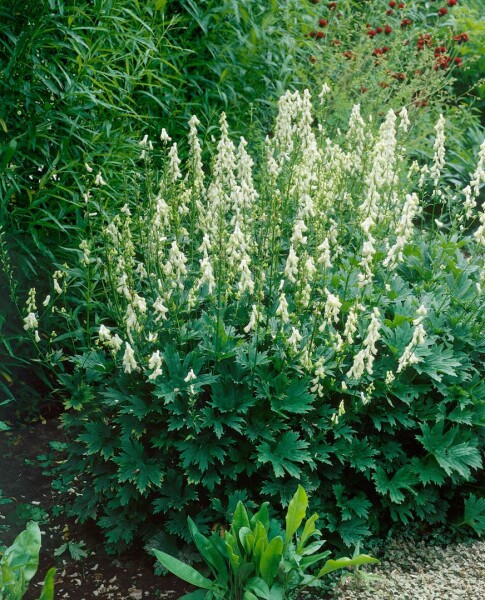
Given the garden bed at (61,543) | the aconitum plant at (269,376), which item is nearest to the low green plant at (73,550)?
the garden bed at (61,543)

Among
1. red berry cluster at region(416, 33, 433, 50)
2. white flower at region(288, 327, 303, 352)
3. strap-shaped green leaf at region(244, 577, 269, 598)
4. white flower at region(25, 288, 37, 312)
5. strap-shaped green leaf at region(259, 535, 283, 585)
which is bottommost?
strap-shaped green leaf at region(244, 577, 269, 598)

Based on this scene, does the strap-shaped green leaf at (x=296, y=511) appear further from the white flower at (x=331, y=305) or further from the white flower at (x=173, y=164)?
the white flower at (x=173, y=164)

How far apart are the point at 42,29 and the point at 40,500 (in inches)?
91.0

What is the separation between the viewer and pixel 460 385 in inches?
145

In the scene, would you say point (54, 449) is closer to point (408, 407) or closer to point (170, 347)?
point (170, 347)

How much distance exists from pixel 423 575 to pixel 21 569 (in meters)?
1.75

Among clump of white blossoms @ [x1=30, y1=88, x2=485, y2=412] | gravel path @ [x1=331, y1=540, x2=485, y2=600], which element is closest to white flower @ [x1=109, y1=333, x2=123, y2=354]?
clump of white blossoms @ [x1=30, y1=88, x2=485, y2=412]

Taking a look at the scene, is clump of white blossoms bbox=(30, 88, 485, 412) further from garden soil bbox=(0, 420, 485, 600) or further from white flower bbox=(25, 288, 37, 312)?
garden soil bbox=(0, 420, 485, 600)

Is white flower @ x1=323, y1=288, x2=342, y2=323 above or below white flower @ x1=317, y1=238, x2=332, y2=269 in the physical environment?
below

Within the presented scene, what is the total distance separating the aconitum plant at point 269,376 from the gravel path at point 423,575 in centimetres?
15

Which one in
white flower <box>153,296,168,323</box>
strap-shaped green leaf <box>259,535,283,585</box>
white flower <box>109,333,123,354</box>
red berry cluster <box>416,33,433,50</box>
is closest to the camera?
strap-shaped green leaf <box>259,535,283,585</box>

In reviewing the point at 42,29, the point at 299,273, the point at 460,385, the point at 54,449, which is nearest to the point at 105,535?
the point at 54,449

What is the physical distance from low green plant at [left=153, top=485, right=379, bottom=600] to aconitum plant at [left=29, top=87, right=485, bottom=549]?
25 centimetres

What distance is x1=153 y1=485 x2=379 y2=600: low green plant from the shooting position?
9.30 feet
